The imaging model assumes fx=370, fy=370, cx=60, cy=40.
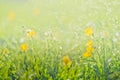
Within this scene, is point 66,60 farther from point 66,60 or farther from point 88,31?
point 88,31

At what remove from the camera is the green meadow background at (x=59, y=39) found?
3881 mm

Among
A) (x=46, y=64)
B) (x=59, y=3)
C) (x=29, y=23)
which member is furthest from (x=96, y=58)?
(x=59, y=3)

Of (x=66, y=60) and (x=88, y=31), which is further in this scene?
(x=88, y=31)

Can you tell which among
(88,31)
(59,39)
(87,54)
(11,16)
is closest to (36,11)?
(11,16)

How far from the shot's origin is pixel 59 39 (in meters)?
4.50

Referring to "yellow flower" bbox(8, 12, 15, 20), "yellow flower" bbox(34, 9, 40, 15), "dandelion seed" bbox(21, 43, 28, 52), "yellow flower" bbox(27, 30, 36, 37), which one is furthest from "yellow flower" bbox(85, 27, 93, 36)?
"yellow flower" bbox(8, 12, 15, 20)

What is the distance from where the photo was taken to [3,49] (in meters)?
4.29

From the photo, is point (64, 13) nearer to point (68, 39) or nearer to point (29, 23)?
point (29, 23)

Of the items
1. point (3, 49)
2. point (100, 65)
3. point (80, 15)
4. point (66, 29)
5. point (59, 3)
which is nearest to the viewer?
point (100, 65)

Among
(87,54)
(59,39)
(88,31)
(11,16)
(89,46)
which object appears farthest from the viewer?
(11,16)

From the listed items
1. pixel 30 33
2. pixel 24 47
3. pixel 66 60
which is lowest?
pixel 66 60

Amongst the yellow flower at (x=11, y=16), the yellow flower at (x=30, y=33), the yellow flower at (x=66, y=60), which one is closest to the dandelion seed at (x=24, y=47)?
the yellow flower at (x=30, y=33)

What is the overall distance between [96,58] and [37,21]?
4.68 ft

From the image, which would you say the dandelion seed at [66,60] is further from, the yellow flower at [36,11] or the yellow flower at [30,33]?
the yellow flower at [36,11]
